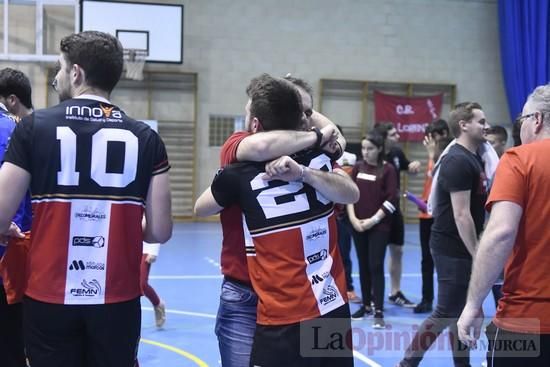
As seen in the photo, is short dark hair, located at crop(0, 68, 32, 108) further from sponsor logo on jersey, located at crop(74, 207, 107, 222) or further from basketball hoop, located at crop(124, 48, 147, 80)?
basketball hoop, located at crop(124, 48, 147, 80)

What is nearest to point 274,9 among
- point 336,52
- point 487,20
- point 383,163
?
point 336,52

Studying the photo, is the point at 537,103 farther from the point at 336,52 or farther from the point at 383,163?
the point at 336,52

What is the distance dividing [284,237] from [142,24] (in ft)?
34.5

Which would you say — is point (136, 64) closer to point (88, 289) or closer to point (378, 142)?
point (378, 142)

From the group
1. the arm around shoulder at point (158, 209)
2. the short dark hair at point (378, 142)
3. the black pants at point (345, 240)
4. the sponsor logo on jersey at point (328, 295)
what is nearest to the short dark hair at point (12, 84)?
the arm around shoulder at point (158, 209)

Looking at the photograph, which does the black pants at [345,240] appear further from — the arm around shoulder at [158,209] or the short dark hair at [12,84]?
the arm around shoulder at [158,209]

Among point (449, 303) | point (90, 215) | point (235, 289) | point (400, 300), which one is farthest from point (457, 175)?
point (400, 300)

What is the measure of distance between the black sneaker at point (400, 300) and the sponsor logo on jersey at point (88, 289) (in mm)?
4775

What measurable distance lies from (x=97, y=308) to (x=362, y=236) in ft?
13.2

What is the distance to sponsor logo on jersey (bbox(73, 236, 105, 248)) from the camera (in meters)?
2.03

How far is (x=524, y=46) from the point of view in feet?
44.2

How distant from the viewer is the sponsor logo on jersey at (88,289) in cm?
203

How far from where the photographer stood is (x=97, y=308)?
205 centimetres

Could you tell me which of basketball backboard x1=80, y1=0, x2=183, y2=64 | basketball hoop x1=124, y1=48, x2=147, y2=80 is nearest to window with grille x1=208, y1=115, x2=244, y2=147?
basketball backboard x1=80, y1=0, x2=183, y2=64
